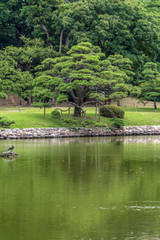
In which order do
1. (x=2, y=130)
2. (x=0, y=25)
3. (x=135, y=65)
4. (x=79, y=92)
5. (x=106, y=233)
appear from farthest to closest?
1. (x=0, y=25)
2. (x=135, y=65)
3. (x=79, y=92)
4. (x=2, y=130)
5. (x=106, y=233)

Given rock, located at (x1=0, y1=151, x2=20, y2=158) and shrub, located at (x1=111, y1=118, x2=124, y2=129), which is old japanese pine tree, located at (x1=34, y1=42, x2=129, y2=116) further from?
rock, located at (x1=0, y1=151, x2=20, y2=158)

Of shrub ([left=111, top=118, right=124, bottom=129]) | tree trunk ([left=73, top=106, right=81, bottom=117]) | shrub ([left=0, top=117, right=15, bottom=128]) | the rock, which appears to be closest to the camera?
the rock

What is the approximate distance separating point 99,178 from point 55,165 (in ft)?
14.4

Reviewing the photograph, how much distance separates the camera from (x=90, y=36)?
54.2 m

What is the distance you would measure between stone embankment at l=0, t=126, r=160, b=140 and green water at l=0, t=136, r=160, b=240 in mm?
13747

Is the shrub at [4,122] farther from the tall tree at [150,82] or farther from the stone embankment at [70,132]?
the tall tree at [150,82]

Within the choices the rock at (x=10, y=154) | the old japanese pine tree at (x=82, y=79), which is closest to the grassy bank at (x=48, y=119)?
the old japanese pine tree at (x=82, y=79)

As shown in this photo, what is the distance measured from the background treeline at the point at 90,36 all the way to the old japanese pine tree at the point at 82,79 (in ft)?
18.0

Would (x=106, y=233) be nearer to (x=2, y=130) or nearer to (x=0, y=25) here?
(x=2, y=130)

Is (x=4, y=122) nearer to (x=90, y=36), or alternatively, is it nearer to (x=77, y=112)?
(x=77, y=112)

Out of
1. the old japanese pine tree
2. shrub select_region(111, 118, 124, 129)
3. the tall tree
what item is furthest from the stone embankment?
the tall tree

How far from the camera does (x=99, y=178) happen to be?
18.1 meters

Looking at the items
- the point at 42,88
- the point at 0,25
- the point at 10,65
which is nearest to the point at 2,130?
the point at 42,88

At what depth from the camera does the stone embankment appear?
38781 millimetres
